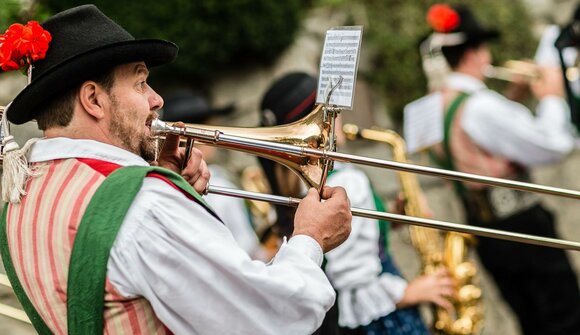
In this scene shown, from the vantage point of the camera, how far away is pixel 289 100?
4.04 metres

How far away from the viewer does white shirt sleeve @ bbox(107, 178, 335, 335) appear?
2.13 meters

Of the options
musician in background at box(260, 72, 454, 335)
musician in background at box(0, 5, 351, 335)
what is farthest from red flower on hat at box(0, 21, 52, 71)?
musician in background at box(260, 72, 454, 335)

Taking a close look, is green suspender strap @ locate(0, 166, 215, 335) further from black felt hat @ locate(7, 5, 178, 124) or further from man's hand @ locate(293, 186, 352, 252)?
man's hand @ locate(293, 186, 352, 252)

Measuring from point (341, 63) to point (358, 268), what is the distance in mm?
1517

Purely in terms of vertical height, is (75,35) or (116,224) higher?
(75,35)

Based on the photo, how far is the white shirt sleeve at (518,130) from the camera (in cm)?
521

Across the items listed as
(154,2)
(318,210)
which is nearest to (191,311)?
(318,210)

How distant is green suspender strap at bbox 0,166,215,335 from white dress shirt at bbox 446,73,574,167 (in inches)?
133

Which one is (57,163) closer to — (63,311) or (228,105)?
(63,311)

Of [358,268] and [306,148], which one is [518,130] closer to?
[358,268]

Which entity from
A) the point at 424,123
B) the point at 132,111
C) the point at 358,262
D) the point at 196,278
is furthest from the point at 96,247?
the point at 424,123

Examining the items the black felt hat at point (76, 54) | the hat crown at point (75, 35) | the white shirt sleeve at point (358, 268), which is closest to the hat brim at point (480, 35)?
the white shirt sleeve at point (358, 268)

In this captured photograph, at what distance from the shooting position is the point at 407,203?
477cm

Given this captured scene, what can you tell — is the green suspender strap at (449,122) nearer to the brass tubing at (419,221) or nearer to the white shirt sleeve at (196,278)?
the brass tubing at (419,221)
